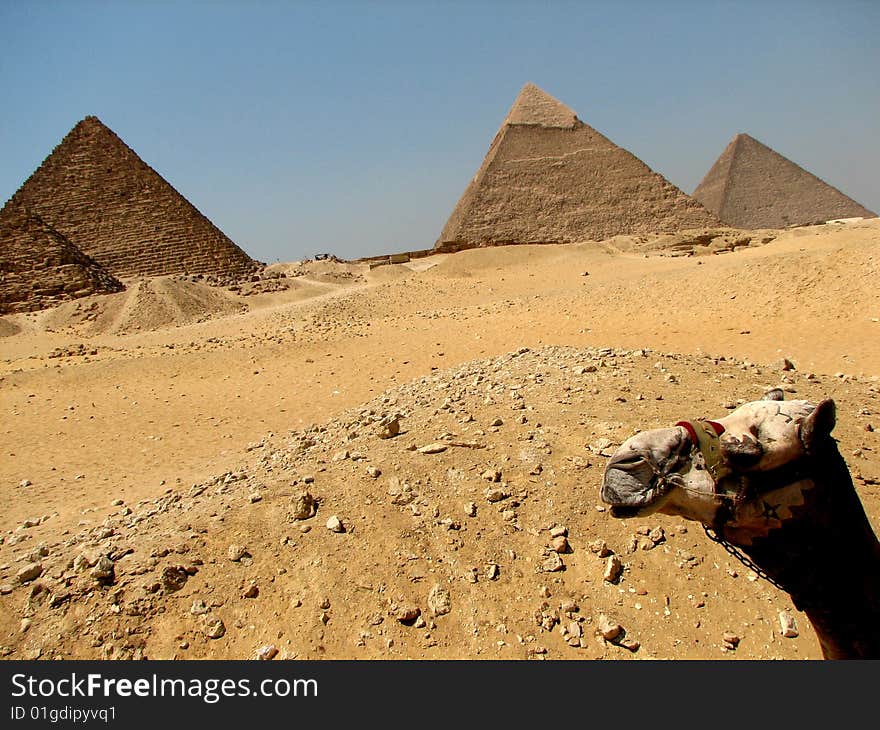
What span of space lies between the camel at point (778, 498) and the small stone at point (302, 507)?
7.03 feet

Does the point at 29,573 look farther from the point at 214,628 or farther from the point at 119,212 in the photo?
the point at 119,212

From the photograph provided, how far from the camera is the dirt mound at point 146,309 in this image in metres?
19.1

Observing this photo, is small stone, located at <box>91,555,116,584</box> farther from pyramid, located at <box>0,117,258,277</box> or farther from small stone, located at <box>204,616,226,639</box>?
pyramid, located at <box>0,117,258,277</box>

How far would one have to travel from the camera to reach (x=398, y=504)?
132 inches

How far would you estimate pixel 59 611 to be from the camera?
2.75m

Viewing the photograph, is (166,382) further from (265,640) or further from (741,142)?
(741,142)

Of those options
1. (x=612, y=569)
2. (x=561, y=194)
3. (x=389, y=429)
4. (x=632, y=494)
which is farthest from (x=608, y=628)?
(x=561, y=194)

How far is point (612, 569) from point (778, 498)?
135cm

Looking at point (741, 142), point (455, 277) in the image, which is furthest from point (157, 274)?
point (741, 142)

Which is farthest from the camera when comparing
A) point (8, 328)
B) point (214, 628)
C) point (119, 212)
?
point (119, 212)

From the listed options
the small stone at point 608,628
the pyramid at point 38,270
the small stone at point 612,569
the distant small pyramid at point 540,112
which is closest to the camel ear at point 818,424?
the small stone at point 608,628

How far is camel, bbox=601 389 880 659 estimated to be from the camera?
1.50 meters

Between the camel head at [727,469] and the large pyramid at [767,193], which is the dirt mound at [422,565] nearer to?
the camel head at [727,469]

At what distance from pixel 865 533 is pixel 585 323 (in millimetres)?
9367
